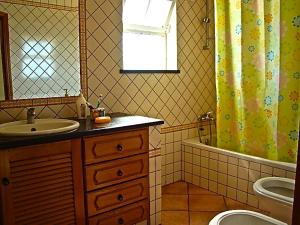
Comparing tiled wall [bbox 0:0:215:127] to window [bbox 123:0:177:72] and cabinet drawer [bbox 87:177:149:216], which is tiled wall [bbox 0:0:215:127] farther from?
cabinet drawer [bbox 87:177:149:216]

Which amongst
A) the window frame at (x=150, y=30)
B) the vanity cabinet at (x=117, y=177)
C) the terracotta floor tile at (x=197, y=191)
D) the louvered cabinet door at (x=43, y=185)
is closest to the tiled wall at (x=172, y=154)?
the terracotta floor tile at (x=197, y=191)

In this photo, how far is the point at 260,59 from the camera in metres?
2.52

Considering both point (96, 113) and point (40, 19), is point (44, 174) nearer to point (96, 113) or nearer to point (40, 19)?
point (96, 113)

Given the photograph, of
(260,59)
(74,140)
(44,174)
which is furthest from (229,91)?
(44,174)

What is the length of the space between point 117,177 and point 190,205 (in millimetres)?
961

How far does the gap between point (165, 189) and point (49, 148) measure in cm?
158

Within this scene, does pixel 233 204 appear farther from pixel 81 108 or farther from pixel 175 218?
pixel 81 108

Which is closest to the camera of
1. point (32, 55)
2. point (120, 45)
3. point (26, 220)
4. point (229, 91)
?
point (26, 220)

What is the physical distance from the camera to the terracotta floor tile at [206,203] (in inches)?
97.4

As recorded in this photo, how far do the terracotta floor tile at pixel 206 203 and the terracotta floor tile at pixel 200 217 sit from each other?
0.24 ft

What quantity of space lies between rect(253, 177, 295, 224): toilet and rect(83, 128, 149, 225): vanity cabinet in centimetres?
79

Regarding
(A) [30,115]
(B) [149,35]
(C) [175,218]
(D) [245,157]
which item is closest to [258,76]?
(D) [245,157]

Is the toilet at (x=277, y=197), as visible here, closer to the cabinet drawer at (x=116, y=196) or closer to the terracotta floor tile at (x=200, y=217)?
the terracotta floor tile at (x=200, y=217)

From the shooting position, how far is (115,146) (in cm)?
185
